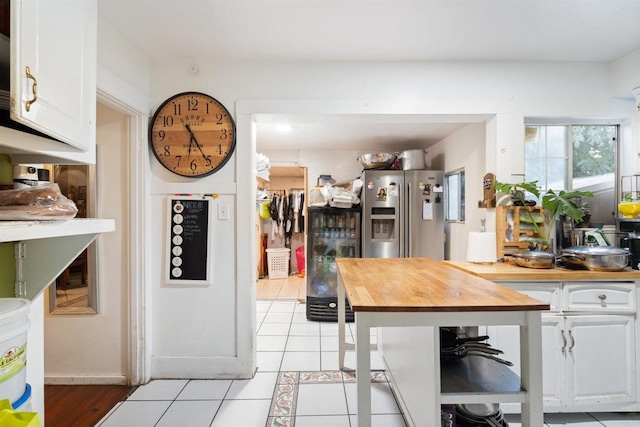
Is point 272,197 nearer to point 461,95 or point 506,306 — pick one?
point 461,95

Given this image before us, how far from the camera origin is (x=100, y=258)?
2.13 meters

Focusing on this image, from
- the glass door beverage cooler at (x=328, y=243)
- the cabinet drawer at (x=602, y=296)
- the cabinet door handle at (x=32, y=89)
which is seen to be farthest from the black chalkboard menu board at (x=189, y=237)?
the cabinet drawer at (x=602, y=296)

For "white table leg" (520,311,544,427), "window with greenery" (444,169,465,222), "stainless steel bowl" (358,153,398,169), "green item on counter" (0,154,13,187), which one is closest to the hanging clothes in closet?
"stainless steel bowl" (358,153,398,169)

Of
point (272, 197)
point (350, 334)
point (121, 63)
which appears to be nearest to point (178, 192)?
point (121, 63)

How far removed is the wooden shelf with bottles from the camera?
7.10 ft

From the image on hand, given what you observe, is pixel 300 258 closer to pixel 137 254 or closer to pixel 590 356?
pixel 137 254

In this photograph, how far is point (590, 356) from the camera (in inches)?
68.9

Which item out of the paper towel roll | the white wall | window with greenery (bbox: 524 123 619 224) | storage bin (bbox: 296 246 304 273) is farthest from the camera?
storage bin (bbox: 296 246 304 273)

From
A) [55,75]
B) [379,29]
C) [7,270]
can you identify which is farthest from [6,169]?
[379,29]

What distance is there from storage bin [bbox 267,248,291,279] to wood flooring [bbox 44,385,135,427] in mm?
3253

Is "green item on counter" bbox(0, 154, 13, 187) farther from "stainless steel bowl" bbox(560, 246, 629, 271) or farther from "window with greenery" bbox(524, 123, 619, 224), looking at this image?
"window with greenery" bbox(524, 123, 619, 224)

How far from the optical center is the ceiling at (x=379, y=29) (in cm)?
162

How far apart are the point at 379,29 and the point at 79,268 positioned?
272cm

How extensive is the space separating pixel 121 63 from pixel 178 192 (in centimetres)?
90
